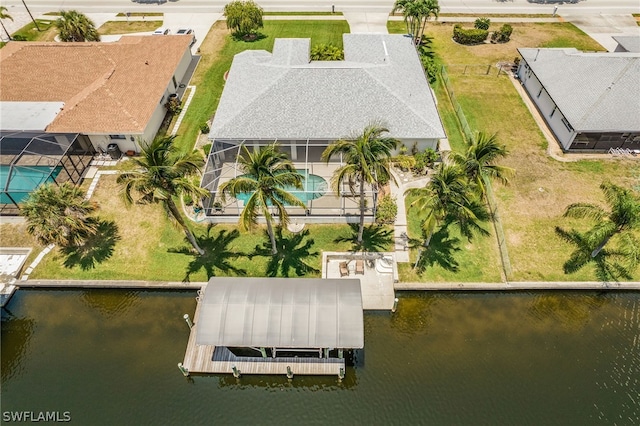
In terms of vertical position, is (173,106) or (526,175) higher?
(173,106)

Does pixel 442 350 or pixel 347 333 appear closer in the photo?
pixel 347 333

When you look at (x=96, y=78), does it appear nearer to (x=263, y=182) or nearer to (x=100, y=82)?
(x=100, y=82)

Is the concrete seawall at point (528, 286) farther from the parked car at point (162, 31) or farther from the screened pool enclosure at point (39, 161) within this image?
the parked car at point (162, 31)

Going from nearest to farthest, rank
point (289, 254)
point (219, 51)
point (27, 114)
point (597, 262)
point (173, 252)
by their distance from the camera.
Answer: point (597, 262) < point (289, 254) < point (173, 252) < point (27, 114) < point (219, 51)

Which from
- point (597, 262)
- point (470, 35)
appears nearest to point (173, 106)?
point (470, 35)

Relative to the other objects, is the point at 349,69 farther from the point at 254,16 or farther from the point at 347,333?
the point at 347,333

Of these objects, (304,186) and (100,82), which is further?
(100,82)

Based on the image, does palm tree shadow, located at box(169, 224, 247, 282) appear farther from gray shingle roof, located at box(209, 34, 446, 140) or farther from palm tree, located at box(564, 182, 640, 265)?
palm tree, located at box(564, 182, 640, 265)

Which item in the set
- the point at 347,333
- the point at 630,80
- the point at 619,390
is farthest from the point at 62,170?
the point at 630,80
